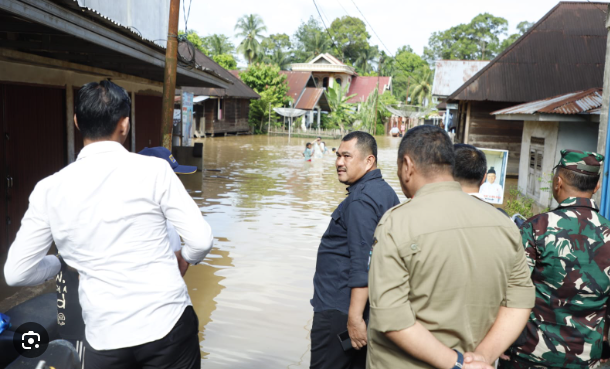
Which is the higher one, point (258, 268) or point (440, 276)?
point (440, 276)

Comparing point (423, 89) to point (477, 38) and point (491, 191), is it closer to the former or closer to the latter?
point (477, 38)

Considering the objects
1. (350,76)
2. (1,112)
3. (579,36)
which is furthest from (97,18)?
(350,76)

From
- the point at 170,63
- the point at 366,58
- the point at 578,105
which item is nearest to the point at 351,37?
the point at 366,58

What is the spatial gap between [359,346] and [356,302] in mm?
251

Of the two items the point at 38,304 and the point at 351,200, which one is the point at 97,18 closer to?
the point at 38,304

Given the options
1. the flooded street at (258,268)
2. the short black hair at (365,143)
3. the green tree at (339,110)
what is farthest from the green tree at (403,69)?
the short black hair at (365,143)

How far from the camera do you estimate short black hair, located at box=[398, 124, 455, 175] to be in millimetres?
2111

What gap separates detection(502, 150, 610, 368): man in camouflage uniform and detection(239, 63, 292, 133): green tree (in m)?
42.1

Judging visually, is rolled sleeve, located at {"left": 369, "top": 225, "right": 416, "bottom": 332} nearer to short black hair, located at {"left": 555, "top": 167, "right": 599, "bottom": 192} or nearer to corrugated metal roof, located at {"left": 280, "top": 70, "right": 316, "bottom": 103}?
short black hair, located at {"left": 555, "top": 167, "right": 599, "bottom": 192}

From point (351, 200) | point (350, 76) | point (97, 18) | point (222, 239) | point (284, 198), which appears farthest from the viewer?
point (350, 76)

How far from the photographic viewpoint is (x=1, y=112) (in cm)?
732

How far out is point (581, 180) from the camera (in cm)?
274

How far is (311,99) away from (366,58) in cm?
3107

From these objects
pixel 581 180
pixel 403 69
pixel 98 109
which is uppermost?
pixel 403 69
